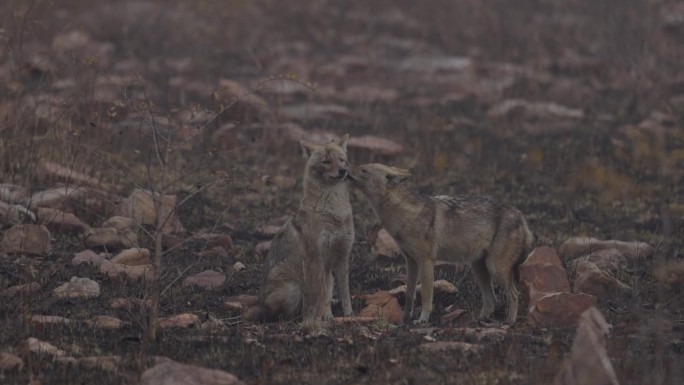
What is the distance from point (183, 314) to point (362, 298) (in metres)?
1.94

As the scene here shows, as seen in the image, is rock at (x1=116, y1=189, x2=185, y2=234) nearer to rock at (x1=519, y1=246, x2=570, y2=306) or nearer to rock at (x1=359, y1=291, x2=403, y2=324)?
rock at (x1=359, y1=291, x2=403, y2=324)

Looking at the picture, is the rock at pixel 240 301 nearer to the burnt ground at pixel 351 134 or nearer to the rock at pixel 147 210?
the burnt ground at pixel 351 134

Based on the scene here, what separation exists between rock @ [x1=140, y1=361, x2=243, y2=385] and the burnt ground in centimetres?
56

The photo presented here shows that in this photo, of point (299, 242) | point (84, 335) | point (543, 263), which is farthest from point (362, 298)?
point (84, 335)

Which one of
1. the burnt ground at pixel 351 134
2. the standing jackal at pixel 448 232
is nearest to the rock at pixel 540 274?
the standing jackal at pixel 448 232

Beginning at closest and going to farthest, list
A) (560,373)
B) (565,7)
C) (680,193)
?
(560,373), (680,193), (565,7)

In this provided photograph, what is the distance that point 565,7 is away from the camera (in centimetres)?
3020

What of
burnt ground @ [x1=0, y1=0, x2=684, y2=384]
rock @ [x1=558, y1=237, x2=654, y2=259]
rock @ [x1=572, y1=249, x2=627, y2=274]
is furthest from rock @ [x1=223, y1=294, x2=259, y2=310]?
rock @ [x1=558, y1=237, x2=654, y2=259]

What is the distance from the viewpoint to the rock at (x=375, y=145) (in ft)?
57.5

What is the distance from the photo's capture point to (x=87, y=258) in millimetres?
11820

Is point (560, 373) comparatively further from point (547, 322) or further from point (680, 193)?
point (680, 193)

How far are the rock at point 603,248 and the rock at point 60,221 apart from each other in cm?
596

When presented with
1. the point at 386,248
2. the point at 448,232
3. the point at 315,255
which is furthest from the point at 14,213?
the point at 448,232

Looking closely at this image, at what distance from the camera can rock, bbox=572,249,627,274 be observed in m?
11.6
